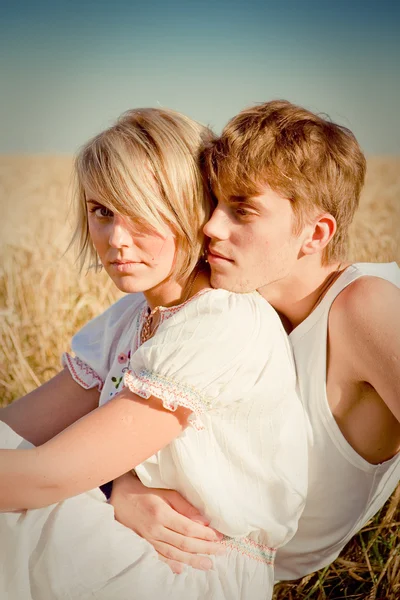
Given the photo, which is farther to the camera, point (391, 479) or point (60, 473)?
point (391, 479)

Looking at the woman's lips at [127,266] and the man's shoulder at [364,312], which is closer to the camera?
the man's shoulder at [364,312]

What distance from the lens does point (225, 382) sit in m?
1.73

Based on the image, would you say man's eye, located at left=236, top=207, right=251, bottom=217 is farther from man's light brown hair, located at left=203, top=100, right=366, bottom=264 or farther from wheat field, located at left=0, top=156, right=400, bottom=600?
wheat field, located at left=0, top=156, right=400, bottom=600

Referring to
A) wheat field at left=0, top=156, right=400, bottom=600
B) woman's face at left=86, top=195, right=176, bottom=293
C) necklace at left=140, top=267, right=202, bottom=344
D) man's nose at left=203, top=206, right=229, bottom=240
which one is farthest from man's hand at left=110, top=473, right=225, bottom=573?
wheat field at left=0, top=156, right=400, bottom=600

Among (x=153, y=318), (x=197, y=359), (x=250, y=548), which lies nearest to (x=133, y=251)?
(x=153, y=318)

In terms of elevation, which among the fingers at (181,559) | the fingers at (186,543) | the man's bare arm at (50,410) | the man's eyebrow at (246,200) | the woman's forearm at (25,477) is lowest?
the fingers at (181,559)

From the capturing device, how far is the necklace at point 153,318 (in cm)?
198

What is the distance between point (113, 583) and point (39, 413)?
2.64ft

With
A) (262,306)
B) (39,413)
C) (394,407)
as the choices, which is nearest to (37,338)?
(39,413)

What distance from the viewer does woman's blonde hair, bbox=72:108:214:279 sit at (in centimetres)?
184

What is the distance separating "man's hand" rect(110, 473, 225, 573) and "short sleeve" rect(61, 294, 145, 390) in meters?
0.55

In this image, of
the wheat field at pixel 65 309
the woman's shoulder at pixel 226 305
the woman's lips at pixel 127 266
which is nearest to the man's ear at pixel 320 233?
the woman's shoulder at pixel 226 305

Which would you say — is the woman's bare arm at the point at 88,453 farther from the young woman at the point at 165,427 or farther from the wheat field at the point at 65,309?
the wheat field at the point at 65,309

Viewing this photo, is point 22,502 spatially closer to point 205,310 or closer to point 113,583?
point 113,583
